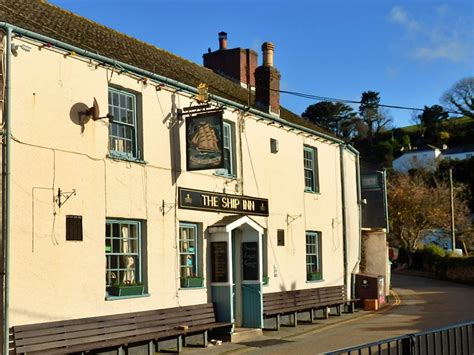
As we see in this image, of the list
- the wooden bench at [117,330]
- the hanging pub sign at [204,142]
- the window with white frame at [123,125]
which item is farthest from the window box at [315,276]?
the window with white frame at [123,125]

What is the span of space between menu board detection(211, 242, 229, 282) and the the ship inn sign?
2.94 feet

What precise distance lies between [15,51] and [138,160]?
11.7 feet

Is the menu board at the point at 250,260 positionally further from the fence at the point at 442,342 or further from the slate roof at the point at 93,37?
the fence at the point at 442,342

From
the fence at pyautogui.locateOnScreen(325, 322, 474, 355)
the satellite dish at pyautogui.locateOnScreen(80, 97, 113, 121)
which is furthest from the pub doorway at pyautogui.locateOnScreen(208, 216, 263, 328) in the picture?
the fence at pyautogui.locateOnScreen(325, 322, 474, 355)

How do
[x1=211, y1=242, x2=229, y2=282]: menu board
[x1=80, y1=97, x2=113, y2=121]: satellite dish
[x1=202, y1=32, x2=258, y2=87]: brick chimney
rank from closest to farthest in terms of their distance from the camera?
[x1=80, y1=97, x2=113, y2=121]: satellite dish → [x1=211, y1=242, x2=229, y2=282]: menu board → [x1=202, y1=32, x2=258, y2=87]: brick chimney

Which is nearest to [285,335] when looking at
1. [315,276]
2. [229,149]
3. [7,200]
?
[315,276]

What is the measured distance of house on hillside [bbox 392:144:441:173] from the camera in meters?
70.5

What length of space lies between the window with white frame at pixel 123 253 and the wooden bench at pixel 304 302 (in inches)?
189

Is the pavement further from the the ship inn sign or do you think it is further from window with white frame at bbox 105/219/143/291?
the the ship inn sign

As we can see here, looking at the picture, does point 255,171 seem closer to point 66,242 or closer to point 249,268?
point 249,268

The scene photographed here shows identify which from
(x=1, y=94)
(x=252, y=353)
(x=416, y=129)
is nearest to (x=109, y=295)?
(x=252, y=353)

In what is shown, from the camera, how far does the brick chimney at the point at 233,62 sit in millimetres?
24406

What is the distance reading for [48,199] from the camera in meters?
11.4

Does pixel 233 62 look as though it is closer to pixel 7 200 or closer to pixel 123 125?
pixel 123 125
